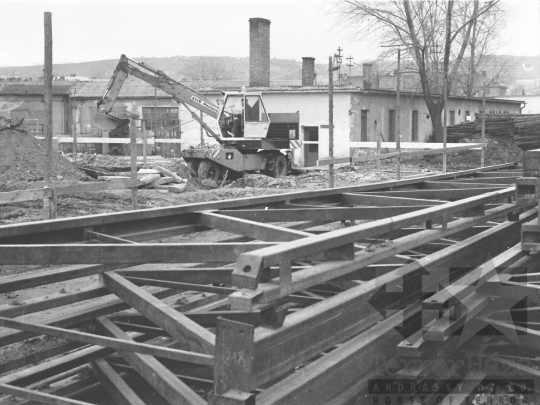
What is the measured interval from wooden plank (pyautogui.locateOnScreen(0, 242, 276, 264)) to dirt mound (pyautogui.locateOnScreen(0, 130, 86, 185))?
13827mm

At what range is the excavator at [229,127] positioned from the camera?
2414 centimetres

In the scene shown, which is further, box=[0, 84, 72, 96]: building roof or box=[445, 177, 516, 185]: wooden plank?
box=[0, 84, 72, 96]: building roof

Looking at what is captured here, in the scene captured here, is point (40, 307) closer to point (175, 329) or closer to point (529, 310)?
point (175, 329)

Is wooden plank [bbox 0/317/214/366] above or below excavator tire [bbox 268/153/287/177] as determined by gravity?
below

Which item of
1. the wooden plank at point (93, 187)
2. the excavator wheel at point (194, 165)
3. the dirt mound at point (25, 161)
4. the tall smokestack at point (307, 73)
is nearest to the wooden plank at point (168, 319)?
the wooden plank at point (93, 187)

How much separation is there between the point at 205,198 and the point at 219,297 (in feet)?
35.3

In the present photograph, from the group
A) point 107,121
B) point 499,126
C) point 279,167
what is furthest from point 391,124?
point 107,121

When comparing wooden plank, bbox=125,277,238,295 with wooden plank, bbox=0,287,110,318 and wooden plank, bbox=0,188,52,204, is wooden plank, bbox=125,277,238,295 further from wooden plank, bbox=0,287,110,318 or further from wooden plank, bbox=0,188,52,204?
wooden plank, bbox=0,188,52,204

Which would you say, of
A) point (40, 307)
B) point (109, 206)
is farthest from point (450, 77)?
point (40, 307)

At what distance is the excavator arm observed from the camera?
78.7 ft

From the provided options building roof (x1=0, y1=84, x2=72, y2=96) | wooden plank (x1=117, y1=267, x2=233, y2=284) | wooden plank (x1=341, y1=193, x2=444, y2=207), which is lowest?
wooden plank (x1=117, y1=267, x2=233, y2=284)

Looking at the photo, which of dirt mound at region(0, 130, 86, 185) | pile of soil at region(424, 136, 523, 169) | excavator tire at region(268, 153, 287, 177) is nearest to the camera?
dirt mound at region(0, 130, 86, 185)

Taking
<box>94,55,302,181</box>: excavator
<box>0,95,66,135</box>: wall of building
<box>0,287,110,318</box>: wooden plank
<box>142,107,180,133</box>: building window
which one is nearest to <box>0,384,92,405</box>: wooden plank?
<box>0,287,110,318</box>: wooden plank

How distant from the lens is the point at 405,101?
39.1 m
